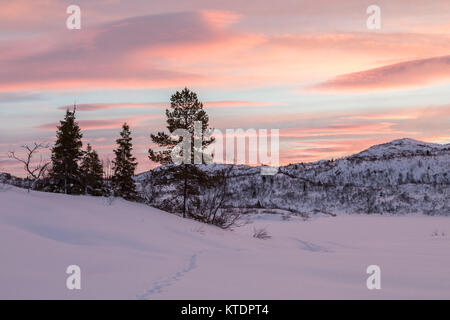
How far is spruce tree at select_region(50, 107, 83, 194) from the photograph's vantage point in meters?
33.0

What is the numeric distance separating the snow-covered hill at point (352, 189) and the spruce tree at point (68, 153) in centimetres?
518

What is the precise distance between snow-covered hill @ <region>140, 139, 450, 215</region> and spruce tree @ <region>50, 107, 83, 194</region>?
518 cm

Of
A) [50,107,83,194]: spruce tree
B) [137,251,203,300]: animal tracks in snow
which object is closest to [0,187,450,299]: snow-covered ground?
[137,251,203,300]: animal tracks in snow

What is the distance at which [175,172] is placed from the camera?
25.8 metres

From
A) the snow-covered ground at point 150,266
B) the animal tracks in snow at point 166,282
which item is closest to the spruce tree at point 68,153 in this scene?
the snow-covered ground at point 150,266

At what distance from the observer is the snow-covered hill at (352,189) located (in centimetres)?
6262

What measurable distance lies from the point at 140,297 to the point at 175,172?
63.6 ft

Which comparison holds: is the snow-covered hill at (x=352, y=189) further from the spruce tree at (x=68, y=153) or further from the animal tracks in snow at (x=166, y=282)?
the animal tracks in snow at (x=166, y=282)

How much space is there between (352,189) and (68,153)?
2424 inches

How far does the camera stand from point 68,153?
33.8 m

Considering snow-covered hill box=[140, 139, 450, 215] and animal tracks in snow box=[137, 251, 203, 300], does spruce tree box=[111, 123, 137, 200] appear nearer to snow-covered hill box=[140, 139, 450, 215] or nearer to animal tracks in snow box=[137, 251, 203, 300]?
snow-covered hill box=[140, 139, 450, 215]

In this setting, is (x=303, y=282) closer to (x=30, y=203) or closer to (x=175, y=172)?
(x=30, y=203)

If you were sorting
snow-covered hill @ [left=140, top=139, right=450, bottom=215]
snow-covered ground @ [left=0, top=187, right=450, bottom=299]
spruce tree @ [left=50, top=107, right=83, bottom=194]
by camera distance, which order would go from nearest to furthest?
snow-covered ground @ [left=0, top=187, right=450, bottom=299], spruce tree @ [left=50, top=107, right=83, bottom=194], snow-covered hill @ [left=140, top=139, right=450, bottom=215]
